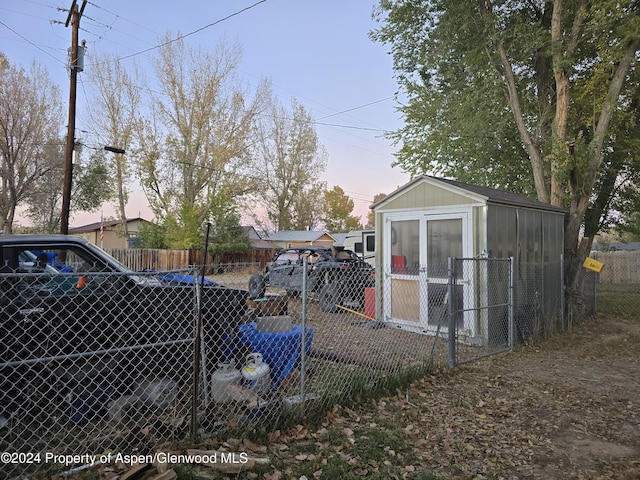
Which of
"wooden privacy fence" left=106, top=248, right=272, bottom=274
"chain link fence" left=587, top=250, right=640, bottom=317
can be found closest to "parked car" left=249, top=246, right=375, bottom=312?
"chain link fence" left=587, top=250, right=640, bottom=317

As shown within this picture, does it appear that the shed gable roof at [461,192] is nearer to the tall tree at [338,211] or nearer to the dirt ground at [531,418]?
the dirt ground at [531,418]

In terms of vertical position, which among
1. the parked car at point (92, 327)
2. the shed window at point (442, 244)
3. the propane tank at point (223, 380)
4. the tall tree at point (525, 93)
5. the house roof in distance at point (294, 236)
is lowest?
the propane tank at point (223, 380)

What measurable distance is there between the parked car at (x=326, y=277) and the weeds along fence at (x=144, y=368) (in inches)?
165

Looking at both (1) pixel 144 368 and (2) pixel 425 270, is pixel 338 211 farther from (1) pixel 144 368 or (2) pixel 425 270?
(1) pixel 144 368

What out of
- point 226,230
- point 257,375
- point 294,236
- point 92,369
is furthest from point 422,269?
point 294,236

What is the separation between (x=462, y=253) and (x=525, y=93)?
7.87 m

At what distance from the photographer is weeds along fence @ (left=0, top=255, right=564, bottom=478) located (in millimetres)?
2951

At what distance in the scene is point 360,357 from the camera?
5586mm

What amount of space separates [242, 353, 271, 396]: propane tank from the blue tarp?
0.18 metres

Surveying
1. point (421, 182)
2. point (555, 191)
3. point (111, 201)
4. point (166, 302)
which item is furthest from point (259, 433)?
point (111, 201)

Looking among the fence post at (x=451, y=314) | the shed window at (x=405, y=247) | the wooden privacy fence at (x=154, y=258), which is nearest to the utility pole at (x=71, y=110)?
the wooden privacy fence at (x=154, y=258)

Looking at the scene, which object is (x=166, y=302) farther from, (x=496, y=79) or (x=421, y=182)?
(x=496, y=79)

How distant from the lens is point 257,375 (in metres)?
3.70

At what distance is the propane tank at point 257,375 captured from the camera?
369cm
